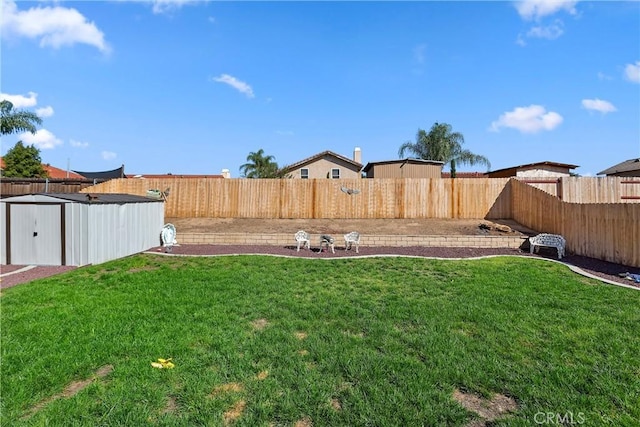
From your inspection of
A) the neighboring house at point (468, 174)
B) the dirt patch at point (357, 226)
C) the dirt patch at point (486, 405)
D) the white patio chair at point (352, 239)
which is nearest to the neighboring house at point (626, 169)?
the neighboring house at point (468, 174)

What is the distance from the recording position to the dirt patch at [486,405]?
245cm

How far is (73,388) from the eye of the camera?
9.32 ft

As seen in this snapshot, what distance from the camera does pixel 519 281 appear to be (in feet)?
21.1

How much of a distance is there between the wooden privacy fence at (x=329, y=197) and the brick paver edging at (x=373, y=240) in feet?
13.7

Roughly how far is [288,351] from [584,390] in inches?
104

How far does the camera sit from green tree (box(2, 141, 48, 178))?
74.2ft

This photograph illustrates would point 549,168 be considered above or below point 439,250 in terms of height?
above

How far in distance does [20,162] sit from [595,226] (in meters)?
31.7

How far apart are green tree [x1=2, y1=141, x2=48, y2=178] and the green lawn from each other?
22.9 metres

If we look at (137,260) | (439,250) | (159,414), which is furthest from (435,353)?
(137,260)

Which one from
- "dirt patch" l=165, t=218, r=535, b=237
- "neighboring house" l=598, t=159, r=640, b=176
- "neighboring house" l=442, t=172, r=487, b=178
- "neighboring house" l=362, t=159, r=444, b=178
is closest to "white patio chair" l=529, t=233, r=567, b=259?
"dirt patch" l=165, t=218, r=535, b=237

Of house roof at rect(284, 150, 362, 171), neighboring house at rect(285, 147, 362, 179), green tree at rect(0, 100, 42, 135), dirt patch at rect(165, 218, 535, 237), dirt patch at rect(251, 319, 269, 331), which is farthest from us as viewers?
neighboring house at rect(285, 147, 362, 179)

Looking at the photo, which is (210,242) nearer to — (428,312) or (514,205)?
(428,312)

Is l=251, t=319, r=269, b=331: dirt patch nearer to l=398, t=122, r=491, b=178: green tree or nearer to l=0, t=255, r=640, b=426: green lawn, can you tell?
l=0, t=255, r=640, b=426: green lawn
